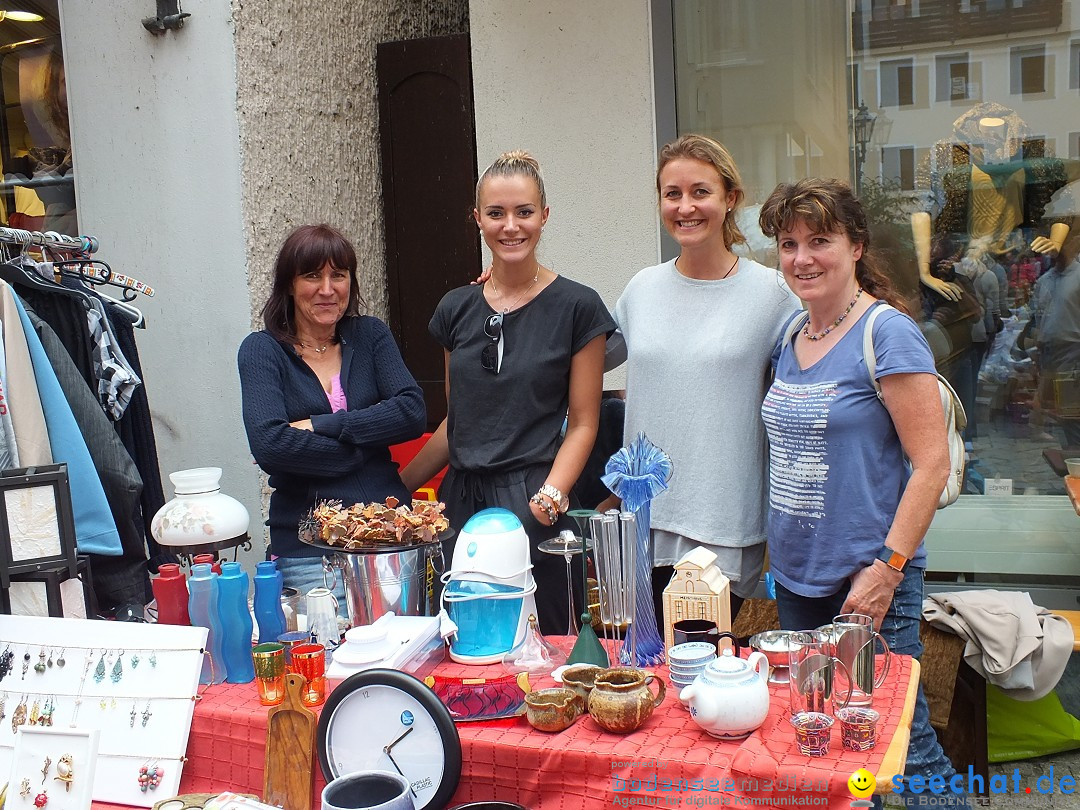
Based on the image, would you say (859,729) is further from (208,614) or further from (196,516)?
(196,516)

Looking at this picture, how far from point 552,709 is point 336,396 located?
1203mm

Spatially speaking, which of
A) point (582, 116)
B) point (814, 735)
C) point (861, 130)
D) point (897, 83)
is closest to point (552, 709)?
point (814, 735)

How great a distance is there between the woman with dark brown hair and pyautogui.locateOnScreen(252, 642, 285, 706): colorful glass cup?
1.73ft

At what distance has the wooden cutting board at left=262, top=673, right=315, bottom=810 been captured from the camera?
177 centimetres

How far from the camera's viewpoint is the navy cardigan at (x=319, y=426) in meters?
2.41

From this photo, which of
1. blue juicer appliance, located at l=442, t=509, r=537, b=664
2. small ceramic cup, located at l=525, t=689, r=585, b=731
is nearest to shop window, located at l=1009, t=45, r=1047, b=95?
blue juicer appliance, located at l=442, t=509, r=537, b=664

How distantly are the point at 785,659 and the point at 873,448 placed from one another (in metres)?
0.49

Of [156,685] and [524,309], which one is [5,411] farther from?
[524,309]

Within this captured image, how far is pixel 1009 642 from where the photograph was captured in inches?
119

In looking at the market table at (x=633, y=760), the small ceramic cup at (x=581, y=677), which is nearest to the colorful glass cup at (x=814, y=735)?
the market table at (x=633, y=760)

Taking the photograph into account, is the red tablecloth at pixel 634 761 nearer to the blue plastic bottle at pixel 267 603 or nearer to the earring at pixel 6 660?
the blue plastic bottle at pixel 267 603

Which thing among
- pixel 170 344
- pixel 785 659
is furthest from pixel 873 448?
pixel 170 344

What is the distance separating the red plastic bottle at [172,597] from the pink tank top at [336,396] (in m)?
0.64

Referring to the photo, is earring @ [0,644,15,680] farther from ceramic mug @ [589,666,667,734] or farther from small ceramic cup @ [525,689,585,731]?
ceramic mug @ [589,666,667,734]
